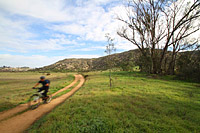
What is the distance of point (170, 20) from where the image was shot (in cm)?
2603

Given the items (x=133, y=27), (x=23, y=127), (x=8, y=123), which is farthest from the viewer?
(x=133, y=27)

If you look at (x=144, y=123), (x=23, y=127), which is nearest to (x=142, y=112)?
(x=144, y=123)

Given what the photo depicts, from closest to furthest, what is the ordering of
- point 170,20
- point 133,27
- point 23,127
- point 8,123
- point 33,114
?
point 23,127
point 8,123
point 33,114
point 170,20
point 133,27

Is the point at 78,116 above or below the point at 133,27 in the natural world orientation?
below

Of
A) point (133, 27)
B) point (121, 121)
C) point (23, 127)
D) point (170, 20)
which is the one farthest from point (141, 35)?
point (23, 127)

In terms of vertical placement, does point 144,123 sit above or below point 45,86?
below

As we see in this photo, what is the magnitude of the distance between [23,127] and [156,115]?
7713 mm

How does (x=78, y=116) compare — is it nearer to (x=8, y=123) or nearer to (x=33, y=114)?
(x=33, y=114)

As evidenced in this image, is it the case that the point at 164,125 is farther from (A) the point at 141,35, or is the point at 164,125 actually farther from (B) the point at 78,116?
(A) the point at 141,35

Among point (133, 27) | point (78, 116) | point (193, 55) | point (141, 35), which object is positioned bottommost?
point (78, 116)

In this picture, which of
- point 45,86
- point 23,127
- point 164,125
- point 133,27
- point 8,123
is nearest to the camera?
point 164,125

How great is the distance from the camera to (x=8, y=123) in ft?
19.4

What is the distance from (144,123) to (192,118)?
10.3 feet

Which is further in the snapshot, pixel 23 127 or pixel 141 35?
pixel 141 35
